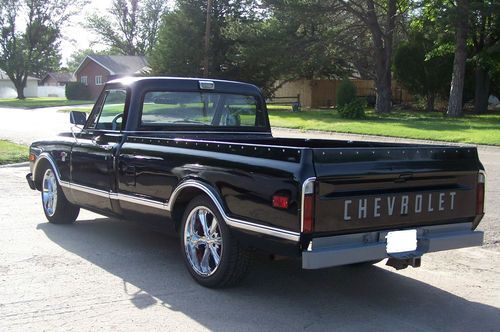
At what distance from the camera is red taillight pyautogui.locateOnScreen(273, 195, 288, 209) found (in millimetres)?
4223

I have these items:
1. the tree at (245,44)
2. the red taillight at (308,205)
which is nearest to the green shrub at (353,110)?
the tree at (245,44)

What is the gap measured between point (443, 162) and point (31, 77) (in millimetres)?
99955

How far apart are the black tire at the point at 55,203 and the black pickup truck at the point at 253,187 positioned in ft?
1.82

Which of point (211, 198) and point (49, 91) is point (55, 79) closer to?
point (49, 91)

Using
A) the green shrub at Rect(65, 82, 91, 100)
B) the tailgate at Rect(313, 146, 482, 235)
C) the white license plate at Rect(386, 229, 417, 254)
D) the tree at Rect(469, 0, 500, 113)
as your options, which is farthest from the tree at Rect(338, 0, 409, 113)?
the green shrub at Rect(65, 82, 91, 100)

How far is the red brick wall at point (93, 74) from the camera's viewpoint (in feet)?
222

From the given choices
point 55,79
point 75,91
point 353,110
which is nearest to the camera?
point 353,110

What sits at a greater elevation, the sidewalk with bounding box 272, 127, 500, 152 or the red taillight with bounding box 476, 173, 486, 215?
the red taillight with bounding box 476, 173, 486, 215

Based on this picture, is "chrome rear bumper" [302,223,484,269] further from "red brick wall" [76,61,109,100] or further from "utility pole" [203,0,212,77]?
"red brick wall" [76,61,109,100]

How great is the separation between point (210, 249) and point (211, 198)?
0.48 m

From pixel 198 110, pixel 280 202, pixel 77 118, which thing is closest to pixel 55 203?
pixel 77 118

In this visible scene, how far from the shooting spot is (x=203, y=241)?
5.11 meters

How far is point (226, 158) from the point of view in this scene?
4.80 m

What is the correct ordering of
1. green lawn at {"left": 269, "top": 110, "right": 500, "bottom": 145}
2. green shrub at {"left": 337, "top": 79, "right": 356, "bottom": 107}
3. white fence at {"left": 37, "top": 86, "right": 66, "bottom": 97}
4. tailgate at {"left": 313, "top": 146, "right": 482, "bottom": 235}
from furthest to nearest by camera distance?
white fence at {"left": 37, "top": 86, "right": 66, "bottom": 97} < green shrub at {"left": 337, "top": 79, "right": 356, "bottom": 107} < green lawn at {"left": 269, "top": 110, "right": 500, "bottom": 145} < tailgate at {"left": 313, "top": 146, "right": 482, "bottom": 235}
